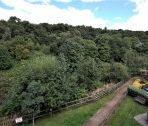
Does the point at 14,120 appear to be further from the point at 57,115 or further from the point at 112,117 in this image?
the point at 112,117

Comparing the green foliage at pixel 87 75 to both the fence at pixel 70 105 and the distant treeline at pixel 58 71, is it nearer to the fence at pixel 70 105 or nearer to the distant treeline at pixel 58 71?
the distant treeline at pixel 58 71

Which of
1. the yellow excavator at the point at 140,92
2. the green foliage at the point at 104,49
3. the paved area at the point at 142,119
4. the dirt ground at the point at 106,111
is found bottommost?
the paved area at the point at 142,119

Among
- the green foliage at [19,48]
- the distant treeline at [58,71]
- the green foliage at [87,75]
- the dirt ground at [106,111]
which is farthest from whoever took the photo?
the green foliage at [19,48]

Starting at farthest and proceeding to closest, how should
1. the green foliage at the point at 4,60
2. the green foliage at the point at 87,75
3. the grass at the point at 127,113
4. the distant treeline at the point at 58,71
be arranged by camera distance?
the green foliage at the point at 4,60, the green foliage at the point at 87,75, the distant treeline at the point at 58,71, the grass at the point at 127,113

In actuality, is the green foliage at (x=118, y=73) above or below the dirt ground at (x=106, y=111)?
above


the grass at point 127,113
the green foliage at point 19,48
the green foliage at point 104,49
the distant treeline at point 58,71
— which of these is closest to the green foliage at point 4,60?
the distant treeline at point 58,71

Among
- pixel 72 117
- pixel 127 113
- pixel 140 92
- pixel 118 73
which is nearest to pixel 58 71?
pixel 72 117
